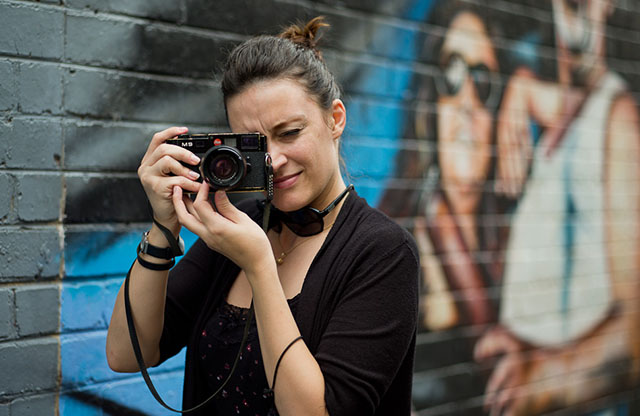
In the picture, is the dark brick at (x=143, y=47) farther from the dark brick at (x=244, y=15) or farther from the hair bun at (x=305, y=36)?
the hair bun at (x=305, y=36)

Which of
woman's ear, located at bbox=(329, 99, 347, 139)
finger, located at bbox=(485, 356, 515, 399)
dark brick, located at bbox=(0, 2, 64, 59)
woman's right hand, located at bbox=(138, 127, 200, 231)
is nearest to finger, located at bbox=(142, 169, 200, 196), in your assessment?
woman's right hand, located at bbox=(138, 127, 200, 231)

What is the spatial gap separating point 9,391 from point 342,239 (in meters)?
1.12

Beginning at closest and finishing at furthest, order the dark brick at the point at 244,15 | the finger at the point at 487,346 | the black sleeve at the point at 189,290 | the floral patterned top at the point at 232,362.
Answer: the floral patterned top at the point at 232,362 → the black sleeve at the point at 189,290 → the dark brick at the point at 244,15 → the finger at the point at 487,346

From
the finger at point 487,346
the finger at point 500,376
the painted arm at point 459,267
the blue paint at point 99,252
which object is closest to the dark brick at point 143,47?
the blue paint at point 99,252

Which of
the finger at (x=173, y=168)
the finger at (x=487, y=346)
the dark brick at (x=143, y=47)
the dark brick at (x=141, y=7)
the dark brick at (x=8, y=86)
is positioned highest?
the dark brick at (x=141, y=7)

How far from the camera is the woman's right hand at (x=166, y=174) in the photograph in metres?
1.40

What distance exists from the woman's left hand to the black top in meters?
0.16

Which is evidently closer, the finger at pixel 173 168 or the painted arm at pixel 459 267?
the finger at pixel 173 168

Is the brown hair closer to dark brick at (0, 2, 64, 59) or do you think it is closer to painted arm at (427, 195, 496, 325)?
dark brick at (0, 2, 64, 59)

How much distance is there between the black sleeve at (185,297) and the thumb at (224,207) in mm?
332

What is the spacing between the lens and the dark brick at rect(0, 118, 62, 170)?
6.23ft

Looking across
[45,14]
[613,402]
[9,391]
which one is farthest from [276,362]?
[613,402]

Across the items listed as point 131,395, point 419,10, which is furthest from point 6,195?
point 419,10

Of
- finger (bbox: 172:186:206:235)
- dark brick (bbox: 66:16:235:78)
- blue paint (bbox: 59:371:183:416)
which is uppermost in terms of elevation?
dark brick (bbox: 66:16:235:78)
